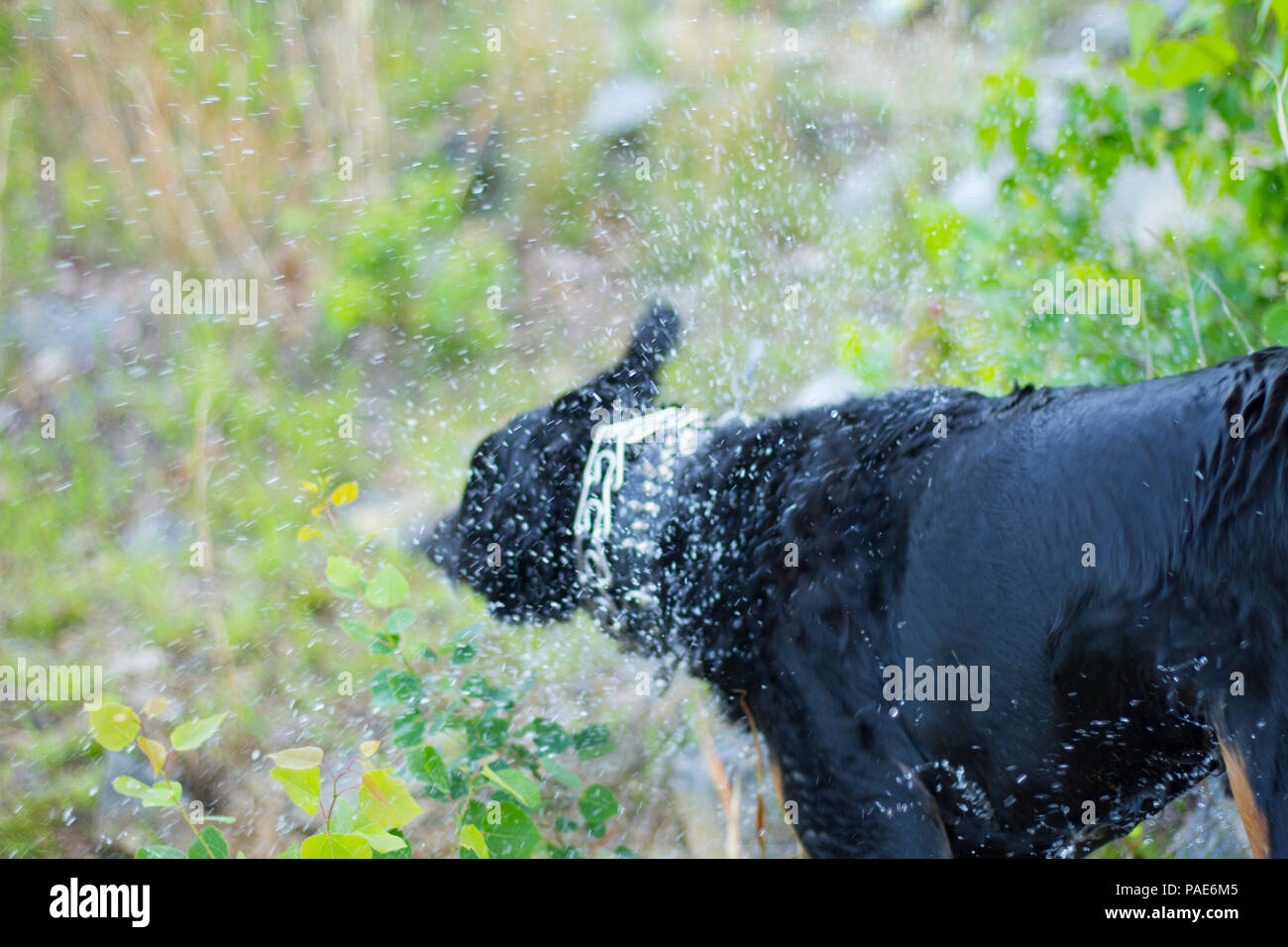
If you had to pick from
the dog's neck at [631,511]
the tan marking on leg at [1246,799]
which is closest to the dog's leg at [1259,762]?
the tan marking on leg at [1246,799]

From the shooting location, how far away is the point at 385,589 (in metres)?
1.80

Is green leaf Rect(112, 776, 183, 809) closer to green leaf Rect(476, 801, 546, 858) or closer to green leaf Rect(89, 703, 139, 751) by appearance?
green leaf Rect(89, 703, 139, 751)

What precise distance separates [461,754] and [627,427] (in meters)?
0.81

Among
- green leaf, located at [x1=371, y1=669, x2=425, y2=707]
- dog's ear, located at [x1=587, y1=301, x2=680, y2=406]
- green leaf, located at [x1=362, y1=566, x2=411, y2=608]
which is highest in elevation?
dog's ear, located at [x1=587, y1=301, x2=680, y2=406]

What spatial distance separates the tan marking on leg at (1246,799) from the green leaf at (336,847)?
1305 millimetres

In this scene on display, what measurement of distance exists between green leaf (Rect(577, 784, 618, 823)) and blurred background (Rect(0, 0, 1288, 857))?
113 millimetres

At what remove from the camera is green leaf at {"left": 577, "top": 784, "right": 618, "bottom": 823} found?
2000mm

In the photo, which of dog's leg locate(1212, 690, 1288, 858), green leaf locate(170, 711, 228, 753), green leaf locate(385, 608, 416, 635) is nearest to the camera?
dog's leg locate(1212, 690, 1288, 858)

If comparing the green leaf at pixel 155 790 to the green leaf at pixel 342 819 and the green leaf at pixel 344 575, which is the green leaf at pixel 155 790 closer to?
the green leaf at pixel 342 819

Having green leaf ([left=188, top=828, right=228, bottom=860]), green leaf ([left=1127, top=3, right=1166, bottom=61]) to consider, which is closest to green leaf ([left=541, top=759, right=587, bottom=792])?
green leaf ([left=188, top=828, right=228, bottom=860])

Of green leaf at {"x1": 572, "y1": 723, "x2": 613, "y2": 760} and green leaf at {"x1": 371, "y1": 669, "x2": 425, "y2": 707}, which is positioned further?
green leaf at {"x1": 572, "y1": 723, "x2": 613, "y2": 760}

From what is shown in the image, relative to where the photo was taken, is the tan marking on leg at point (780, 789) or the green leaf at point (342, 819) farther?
the tan marking on leg at point (780, 789)

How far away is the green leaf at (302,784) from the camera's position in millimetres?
1486
